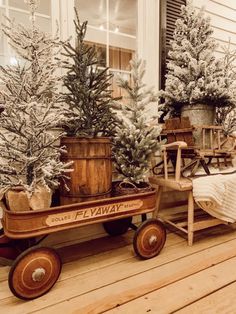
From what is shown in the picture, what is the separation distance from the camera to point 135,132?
1.77 meters

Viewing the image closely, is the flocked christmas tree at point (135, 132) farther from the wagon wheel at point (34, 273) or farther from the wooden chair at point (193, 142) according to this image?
the wagon wheel at point (34, 273)

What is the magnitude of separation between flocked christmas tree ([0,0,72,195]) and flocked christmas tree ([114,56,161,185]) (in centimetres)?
45

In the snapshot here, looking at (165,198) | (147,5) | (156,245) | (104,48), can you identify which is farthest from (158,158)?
(147,5)

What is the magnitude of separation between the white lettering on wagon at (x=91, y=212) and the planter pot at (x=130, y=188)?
86 millimetres

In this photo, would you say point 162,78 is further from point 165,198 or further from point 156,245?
point 156,245

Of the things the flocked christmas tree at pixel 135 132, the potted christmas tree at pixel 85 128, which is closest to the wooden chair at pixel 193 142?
the flocked christmas tree at pixel 135 132

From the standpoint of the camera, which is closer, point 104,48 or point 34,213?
point 34,213

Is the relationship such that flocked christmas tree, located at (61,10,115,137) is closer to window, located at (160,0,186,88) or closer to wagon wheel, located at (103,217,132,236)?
wagon wheel, located at (103,217,132,236)

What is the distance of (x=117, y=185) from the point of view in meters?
1.94

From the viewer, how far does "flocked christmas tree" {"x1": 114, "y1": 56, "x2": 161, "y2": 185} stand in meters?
1.80

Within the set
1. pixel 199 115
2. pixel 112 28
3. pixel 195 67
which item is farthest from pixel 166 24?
pixel 199 115

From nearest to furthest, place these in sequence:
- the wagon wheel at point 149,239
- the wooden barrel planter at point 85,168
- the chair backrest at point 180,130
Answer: the wooden barrel planter at point 85,168
the wagon wheel at point 149,239
the chair backrest at point 180,130

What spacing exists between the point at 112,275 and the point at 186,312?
510mm

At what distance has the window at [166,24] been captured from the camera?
2602mm
